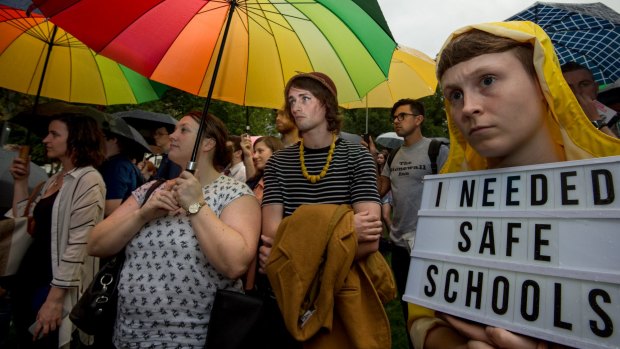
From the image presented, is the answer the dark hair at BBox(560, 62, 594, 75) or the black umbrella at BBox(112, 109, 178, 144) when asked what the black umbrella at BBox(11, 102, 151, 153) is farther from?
the dark hair at BBox(560, 62, 594, 75)

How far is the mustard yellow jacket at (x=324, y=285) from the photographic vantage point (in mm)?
1548

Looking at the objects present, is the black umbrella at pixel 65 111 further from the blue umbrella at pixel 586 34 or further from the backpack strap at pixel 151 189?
the blue umbrella at pixel 586 34

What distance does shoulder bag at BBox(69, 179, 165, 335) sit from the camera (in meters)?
2.07

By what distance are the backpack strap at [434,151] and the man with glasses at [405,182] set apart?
3cm

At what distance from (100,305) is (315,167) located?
143cm

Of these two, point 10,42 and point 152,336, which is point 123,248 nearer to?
point 152,336

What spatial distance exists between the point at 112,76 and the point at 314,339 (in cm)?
372

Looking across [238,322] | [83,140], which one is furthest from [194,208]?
[83,140]

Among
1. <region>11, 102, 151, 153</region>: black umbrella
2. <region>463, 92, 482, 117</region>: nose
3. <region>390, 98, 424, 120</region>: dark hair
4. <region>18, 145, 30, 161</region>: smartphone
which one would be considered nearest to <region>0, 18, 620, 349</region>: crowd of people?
<region>463, 92, 482, 117</region>: nose

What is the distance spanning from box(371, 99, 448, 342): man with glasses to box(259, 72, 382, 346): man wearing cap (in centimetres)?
185

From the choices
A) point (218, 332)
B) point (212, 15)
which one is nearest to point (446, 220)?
point (218, 332)

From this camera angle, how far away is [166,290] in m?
1.98

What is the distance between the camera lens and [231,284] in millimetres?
2107

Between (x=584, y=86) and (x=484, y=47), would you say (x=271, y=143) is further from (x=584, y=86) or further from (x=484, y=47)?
(x=484, y=47)
